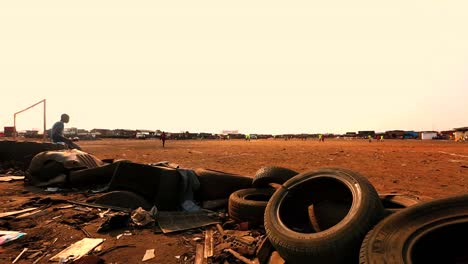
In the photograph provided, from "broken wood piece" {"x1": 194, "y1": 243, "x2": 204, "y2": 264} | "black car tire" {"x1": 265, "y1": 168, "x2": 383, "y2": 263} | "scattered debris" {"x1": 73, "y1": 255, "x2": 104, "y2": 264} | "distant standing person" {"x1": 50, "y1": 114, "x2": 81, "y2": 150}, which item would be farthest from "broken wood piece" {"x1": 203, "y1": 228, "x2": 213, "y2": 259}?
"distant standing person" {"x1": 50, "y1": 114, "x2": 81, "y2": 150}

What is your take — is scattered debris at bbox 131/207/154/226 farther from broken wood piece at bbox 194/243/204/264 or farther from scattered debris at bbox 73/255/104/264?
scattered debris at bbox 73/255/104/264

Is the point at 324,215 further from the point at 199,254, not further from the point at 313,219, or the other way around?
the point at 199,254

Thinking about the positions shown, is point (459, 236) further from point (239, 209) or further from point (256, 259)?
point (239, 209)

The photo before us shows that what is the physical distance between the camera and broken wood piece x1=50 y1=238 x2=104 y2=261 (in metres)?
3.63

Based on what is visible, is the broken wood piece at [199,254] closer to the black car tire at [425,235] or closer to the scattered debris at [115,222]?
the scattered debris at [115,222]

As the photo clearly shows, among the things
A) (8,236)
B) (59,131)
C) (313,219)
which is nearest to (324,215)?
(313,219)

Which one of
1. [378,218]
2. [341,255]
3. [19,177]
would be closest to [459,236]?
[378,218]

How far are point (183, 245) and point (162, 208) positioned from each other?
5.88 ft

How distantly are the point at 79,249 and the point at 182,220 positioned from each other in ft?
5.54

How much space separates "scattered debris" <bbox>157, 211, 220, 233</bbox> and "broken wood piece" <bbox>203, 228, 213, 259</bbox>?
1.05 ft

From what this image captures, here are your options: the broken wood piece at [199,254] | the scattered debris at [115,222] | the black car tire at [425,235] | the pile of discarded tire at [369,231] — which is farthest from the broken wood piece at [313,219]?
the scattered debris at [115,222]

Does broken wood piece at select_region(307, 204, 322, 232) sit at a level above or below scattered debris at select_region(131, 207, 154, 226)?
above

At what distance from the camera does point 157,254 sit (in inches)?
150

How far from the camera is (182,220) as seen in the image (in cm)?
515
